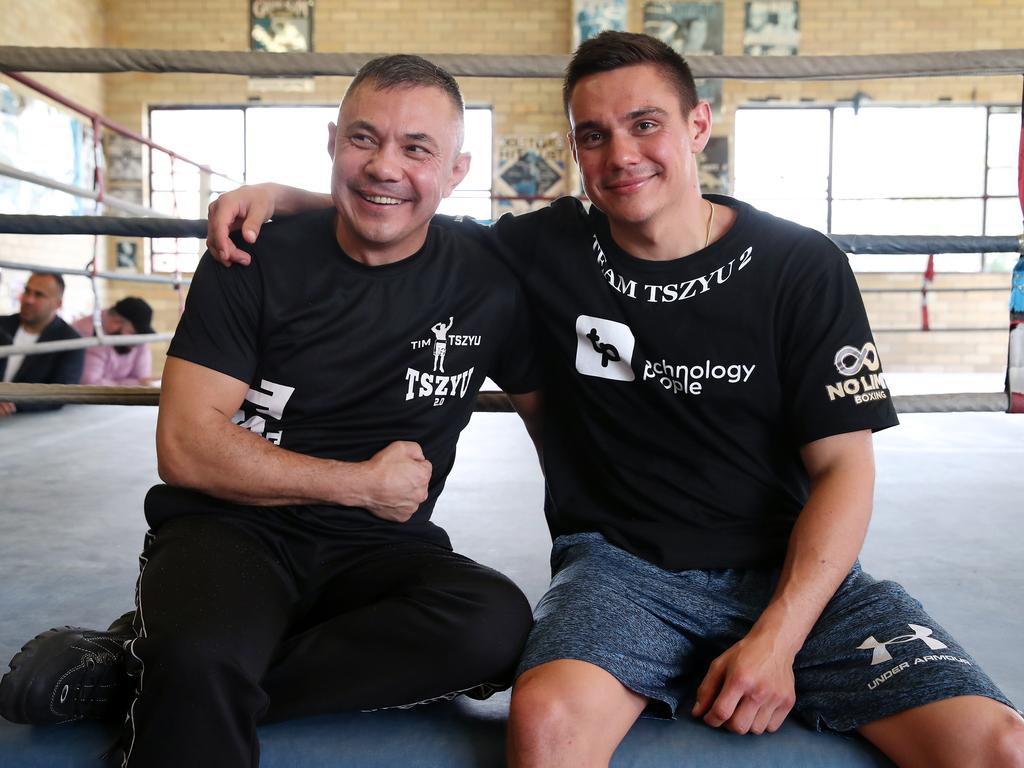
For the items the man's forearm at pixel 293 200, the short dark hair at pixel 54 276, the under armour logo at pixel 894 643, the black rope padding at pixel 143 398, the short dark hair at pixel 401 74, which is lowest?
the under armour logo at pixel 894 643

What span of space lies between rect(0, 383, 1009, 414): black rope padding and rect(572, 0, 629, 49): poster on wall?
6.76 m

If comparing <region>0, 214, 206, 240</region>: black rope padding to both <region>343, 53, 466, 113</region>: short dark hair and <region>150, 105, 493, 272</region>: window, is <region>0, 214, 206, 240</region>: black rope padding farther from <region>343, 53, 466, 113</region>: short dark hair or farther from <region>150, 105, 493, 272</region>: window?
<region>150, 105, 493, 272</region>: window

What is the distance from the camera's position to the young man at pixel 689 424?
107 centimetres

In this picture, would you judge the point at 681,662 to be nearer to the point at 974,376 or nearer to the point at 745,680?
the point at 745,680

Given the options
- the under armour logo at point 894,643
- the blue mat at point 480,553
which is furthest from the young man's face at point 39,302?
the under armour logo at point 894,643

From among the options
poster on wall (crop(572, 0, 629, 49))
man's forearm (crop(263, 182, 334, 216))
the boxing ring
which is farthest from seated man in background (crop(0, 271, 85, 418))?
poster on wall (crop(572, 0, 629, 49))

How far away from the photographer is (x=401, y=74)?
1.23 m

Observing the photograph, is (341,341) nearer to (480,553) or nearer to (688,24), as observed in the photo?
(480,553)

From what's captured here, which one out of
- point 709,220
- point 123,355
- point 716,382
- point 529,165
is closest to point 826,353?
point 716,382

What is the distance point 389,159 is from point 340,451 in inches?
15.7

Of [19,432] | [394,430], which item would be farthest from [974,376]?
[394,430]

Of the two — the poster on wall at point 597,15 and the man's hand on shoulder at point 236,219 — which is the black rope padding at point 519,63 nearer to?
the man's hand on shoulder at point 236,219

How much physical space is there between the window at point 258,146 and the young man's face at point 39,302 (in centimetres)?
371

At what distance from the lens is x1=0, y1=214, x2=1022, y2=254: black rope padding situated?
155cm
